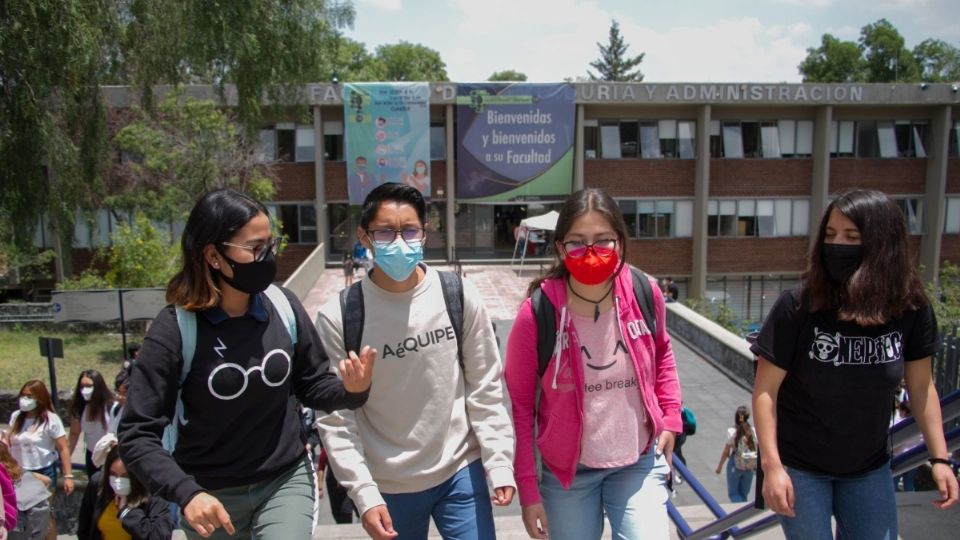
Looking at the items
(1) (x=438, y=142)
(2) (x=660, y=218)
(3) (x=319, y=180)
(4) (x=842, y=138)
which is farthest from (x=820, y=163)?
(3) (x=319, y=180)

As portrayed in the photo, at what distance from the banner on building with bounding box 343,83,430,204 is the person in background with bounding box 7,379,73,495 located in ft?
63.8

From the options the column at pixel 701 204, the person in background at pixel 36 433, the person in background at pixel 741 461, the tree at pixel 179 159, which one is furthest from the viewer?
the column at pixel 701 204

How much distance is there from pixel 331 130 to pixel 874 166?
21.6 m

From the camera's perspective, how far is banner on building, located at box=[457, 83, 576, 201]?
85.9 feet

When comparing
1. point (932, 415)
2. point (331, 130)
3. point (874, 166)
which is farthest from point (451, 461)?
point (874, 166)

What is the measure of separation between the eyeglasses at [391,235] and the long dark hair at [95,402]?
585 centimetres

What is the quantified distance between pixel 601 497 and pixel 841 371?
105cm

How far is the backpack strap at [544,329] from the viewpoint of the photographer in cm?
287

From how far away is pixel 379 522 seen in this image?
2615 mm

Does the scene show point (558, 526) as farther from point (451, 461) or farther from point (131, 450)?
point (131, 450)

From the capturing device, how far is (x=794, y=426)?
2.80m

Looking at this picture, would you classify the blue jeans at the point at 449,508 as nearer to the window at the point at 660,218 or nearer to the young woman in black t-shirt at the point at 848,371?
the young woman in black t-shirt at the point at 848,371

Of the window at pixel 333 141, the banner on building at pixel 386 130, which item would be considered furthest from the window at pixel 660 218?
the window at pixel 333 141

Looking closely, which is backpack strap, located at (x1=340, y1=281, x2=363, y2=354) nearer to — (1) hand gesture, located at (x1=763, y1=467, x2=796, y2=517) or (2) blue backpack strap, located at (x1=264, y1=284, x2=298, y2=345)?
(2) blue backpack strap, located at (x1=264, y1=284, x2=298, y2=345)
